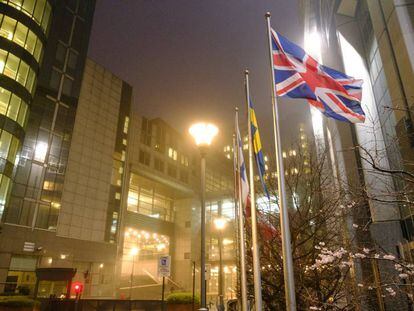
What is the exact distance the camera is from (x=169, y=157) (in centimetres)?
7200

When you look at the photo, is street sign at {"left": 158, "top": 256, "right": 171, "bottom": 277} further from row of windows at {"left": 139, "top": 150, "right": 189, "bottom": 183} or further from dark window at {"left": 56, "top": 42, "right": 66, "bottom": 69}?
row of windows at {"left": 139, "top": 150, "right": 189, "bottom": 183}

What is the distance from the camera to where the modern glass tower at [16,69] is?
40.3 meters

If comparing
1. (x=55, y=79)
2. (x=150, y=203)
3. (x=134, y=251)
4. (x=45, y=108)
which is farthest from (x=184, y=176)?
(x=45, y=108)

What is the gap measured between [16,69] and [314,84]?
142 feet

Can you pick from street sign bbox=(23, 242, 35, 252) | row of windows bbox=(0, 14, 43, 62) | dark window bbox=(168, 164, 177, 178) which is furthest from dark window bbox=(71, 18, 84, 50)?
street sign bbox=(23, 242, 35, 252)

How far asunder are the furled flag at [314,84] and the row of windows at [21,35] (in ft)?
144

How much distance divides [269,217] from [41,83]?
134ft

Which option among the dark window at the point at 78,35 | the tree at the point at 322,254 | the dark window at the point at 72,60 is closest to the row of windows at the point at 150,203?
the dark window at the point at 72,60

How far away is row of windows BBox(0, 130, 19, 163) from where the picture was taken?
39688 mm

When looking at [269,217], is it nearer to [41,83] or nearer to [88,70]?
[41,83]

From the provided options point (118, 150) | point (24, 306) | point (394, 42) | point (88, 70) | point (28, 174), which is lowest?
point (24, 306)

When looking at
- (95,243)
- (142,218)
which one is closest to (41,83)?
(95,243)

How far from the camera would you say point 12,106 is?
42.0 metres

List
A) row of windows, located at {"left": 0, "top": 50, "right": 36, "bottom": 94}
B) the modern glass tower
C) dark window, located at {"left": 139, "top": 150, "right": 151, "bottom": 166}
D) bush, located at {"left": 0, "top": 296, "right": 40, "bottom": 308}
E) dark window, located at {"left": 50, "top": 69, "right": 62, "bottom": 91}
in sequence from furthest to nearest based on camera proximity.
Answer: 1. dark window, located at {"left": 139, "top": 150, "right": 151, "bottom": 166}
2. dark window, located at {"left": 50, "top": 69, "right": 62, "bottom": 91}
3. row of windows, located at {"left": 0, "top": 50, "right": 36, "bottom": 94}
4. the modern glass tower
5. bush, located at {"left": 0, "top": 296, "right": 40, "bottom": 308}
